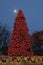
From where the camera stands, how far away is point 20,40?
5055mm

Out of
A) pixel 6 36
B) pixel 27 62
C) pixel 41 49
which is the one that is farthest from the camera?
pixel 6 36

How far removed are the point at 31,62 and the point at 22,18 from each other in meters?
1.13

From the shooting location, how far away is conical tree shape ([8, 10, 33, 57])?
16.6 ft

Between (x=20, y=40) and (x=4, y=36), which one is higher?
(x=4, y=36)

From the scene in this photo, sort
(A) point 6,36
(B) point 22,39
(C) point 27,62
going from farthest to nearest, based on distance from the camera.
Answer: (A) point 6,36
(B) point 22,39
(C) point 27,62

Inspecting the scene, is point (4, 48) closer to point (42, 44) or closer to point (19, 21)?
point (42, 44)

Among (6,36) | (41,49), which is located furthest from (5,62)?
(6,36)

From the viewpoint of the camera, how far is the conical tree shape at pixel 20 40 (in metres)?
5.05

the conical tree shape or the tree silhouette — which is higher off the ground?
the tree silhouette

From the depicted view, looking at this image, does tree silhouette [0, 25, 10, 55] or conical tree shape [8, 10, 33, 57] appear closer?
conical tree shape [8, 10, 33, 57]

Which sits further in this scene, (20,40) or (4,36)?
(4,36)

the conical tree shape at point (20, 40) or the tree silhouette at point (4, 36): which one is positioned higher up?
the tree silhouette at point (4, 36)

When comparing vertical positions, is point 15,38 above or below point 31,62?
above

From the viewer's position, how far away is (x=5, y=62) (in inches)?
172
